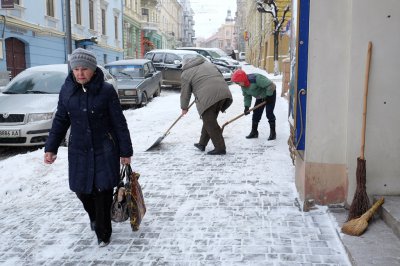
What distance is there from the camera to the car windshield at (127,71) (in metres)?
14.2

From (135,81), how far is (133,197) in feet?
34.0

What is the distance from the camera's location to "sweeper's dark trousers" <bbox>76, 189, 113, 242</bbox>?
3629 mm

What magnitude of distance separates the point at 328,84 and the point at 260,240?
5.20 ft

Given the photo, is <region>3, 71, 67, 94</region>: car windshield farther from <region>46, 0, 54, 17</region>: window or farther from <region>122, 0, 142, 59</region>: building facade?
<region>122, 0, 142, 59</region>: building facade

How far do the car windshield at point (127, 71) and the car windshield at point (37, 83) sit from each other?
16.3 ft

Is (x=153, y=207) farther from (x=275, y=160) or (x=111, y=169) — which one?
(x=275, y=160)

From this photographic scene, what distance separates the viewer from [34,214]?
456 centimetres

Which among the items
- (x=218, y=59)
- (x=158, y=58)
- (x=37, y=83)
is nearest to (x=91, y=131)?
(x=37, y=83)

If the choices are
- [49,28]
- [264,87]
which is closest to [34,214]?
[264,87]

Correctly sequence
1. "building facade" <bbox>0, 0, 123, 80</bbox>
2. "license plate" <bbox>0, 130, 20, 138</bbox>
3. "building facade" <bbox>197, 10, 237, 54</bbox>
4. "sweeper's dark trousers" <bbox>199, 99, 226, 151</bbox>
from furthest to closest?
"building facade" <bbox>197, 10, 237, 54</bbox>
"building facade" <bbox>0, 0, 123, 80</bbox>
"license plate" <bbox>0, 130, 20, 138</bbox>
"sweeper's dark trousers" <bbox>199, 99, 226, 151</bbox>

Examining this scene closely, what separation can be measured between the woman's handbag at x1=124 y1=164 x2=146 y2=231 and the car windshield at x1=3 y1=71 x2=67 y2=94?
5396 mm

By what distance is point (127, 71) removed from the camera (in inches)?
566

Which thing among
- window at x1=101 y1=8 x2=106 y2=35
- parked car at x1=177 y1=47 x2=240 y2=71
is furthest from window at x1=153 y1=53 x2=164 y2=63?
window at x1=101 y1=8 x2=106 y2=35

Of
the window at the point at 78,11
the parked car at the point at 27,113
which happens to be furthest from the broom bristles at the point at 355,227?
the window at the point at 78,11
